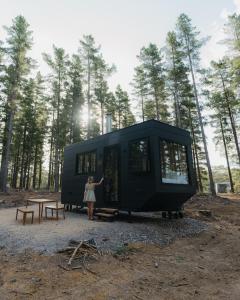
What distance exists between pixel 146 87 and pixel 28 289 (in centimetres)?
2423

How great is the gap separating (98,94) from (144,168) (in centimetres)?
1803

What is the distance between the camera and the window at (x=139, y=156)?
304 inches

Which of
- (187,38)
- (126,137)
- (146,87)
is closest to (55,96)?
(146,87)

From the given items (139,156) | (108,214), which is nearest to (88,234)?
(108,214)

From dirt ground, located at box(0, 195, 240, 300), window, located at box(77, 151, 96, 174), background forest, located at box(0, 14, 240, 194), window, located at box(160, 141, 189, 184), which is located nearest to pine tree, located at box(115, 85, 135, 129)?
background forest, located at box(0, 14, 240, 194)

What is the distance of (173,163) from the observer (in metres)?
8.15

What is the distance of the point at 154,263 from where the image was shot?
4.86 metres

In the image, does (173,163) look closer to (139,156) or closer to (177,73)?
(139,156)

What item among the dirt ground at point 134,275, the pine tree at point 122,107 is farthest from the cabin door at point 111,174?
the pine tree at point 122,107

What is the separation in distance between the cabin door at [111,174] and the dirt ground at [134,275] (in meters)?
3.23

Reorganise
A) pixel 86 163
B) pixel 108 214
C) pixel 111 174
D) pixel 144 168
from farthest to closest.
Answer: pixel 86 163
pixel 111 174
pixel 108 214
pixel 144 168

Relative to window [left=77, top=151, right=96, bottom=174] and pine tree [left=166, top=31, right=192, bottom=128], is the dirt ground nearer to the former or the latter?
window [left=77, top=151, right=96, bottom=174]

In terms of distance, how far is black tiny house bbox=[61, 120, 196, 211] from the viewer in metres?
7.59

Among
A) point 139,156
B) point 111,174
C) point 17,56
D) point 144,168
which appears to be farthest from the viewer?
point 17,56
